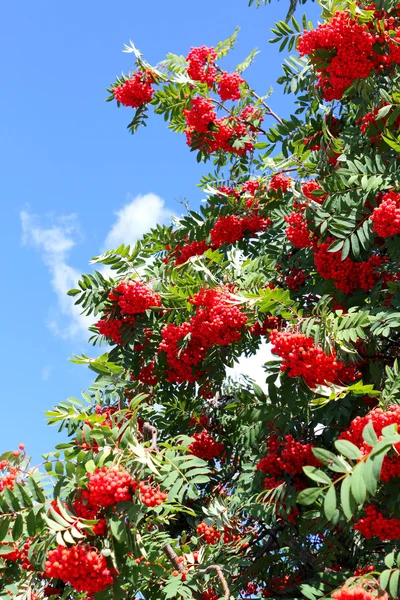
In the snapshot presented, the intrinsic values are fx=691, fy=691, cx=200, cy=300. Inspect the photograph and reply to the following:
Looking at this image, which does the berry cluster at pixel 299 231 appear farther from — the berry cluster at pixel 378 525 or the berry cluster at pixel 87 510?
the berry cluster at pixel 87 510

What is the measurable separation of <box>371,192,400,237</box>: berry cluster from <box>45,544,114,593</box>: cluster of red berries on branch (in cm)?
298

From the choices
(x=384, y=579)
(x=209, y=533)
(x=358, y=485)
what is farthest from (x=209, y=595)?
(x=358, y=485)

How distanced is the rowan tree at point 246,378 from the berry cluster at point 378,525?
1 centimetres

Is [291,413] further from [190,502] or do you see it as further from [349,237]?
[190,502]

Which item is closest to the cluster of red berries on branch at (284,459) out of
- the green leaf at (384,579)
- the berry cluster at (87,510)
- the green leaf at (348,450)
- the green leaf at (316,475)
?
the green leaf at (384,579)

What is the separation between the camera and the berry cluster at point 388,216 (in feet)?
16.3

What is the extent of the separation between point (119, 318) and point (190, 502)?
86.0 inches

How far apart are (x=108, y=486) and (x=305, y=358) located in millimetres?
1616

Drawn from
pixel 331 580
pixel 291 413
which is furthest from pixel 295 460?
pixel 331 580

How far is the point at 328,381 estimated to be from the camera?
15.6 ft

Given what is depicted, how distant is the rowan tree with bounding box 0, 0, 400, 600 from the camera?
391 cm

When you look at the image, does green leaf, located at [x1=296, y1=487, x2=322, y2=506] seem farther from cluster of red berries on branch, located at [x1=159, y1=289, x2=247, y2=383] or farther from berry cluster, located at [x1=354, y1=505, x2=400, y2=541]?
cluster of red berries on branch, located at [x1=159, y1=289, x2=247, y2=383]

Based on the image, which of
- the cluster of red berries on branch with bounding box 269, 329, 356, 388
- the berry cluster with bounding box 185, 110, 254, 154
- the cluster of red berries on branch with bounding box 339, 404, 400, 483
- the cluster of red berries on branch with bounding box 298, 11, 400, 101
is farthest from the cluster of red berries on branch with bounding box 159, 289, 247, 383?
the berry cluster with bounding box 185, 110, 254, 154

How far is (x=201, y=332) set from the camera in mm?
5695
